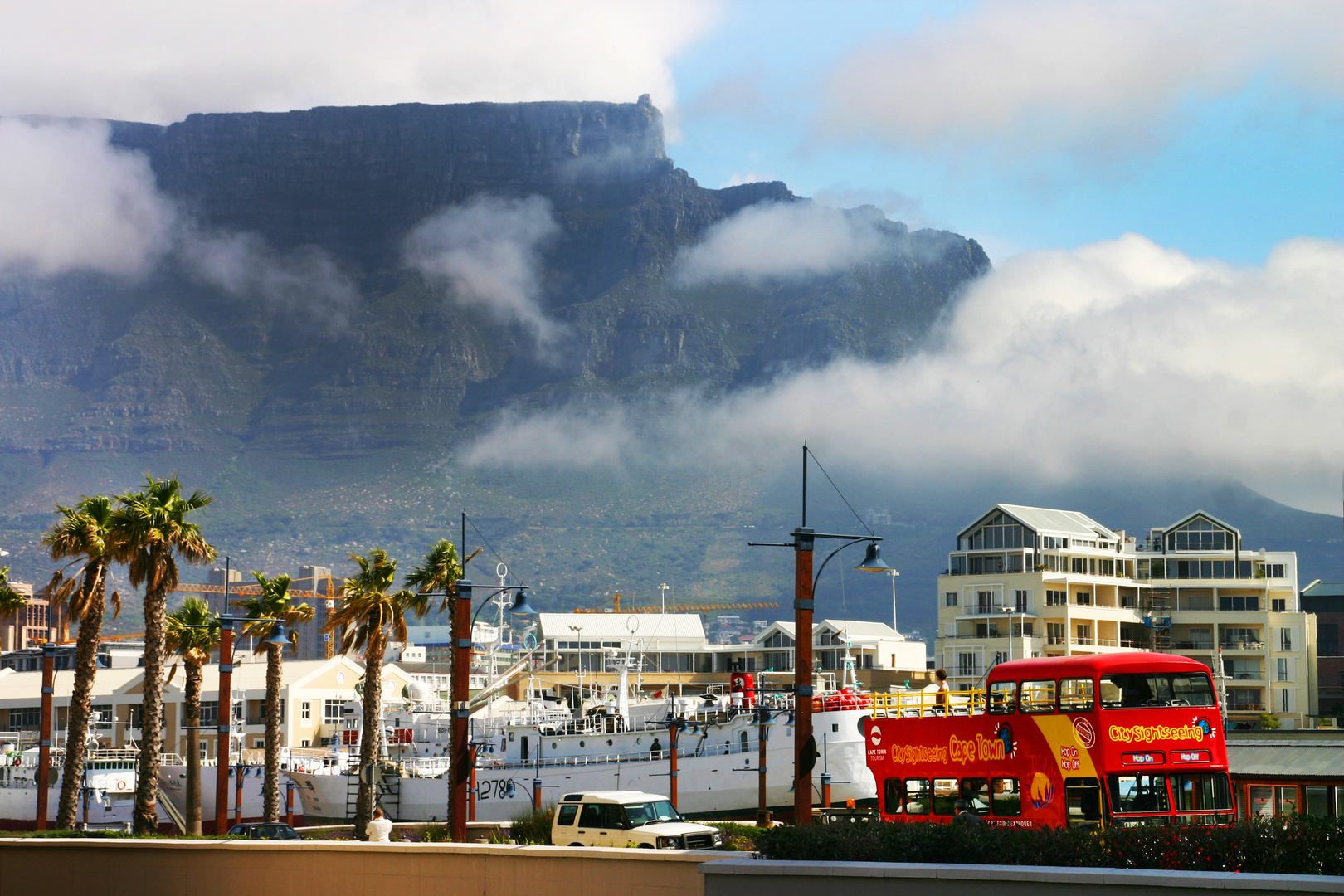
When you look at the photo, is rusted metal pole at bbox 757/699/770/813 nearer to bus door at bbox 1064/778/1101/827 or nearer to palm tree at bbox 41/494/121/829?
palm tree at bbox 41/494/121/829

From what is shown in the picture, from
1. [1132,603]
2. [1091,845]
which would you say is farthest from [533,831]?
[1132,603]

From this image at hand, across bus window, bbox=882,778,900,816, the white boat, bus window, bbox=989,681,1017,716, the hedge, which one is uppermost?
bus window, bbox=989,681,1017,716

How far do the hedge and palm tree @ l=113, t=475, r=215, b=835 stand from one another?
3328 centimetres

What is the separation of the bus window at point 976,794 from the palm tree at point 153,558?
90.9 ft

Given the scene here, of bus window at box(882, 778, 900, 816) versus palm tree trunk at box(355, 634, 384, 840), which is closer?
bus window at box(882, 778, 900, 816)

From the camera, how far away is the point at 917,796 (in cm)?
3117

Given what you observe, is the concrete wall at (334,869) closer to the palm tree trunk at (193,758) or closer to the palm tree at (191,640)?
the palm tree trunk at (193,758)

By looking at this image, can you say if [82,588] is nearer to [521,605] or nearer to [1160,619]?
[521,605]

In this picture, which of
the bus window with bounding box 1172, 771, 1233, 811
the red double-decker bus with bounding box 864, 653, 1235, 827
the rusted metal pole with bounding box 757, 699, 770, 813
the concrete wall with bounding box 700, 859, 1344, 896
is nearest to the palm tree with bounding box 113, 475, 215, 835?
the rusted metal pole with bounding box 757, 699, 770, 813

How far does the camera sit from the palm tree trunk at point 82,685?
4881 cm

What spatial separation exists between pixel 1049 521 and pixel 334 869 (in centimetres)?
9649

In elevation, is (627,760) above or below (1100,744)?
below

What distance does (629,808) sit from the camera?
101ft

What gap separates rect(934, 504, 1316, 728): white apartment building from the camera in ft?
340
